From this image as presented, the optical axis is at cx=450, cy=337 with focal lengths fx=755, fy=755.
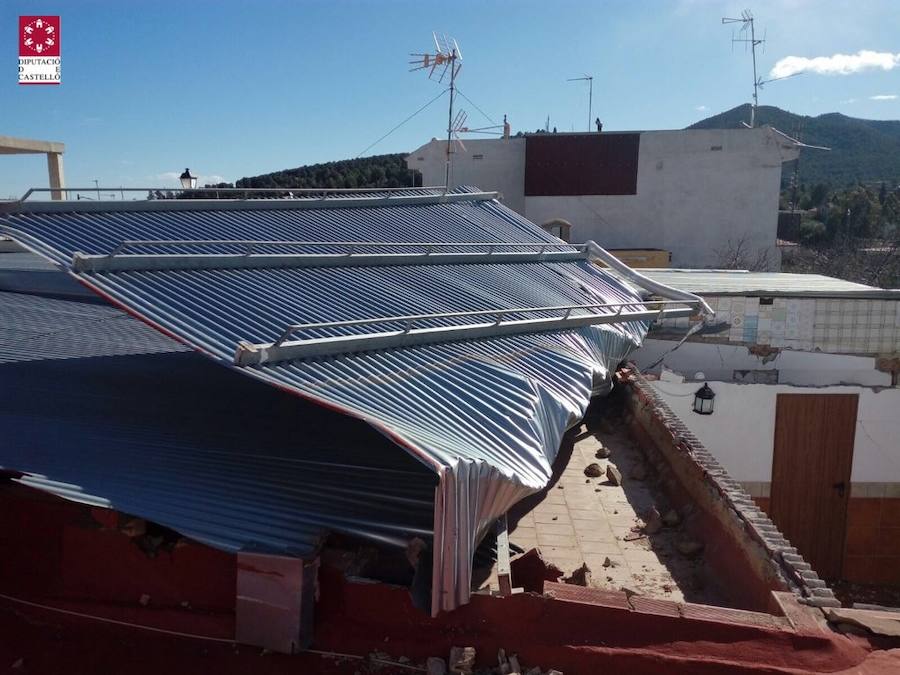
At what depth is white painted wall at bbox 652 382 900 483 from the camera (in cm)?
1566

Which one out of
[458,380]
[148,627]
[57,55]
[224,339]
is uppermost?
[57,55]

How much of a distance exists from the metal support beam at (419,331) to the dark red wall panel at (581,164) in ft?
89.3

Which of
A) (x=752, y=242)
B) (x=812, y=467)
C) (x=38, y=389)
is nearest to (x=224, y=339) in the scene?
(x=38, y=389)

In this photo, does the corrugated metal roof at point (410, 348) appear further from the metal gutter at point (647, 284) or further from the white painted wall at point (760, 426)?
the white painted wall at point (760, 426)

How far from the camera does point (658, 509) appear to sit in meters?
8.85

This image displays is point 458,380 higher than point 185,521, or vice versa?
point 458,380

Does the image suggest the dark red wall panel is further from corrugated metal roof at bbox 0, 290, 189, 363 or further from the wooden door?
corrugated metal roof at bbox 0, 290, 189, 363

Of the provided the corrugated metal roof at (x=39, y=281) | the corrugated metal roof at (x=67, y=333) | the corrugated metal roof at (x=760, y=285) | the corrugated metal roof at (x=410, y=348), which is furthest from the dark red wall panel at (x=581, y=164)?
the corrugated metal roof at (x=410, y=348)

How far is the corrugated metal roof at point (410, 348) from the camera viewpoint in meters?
5.18

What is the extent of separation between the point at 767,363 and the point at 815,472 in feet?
8.40

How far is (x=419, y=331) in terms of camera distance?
23.4ft

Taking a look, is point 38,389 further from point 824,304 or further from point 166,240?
point 824,304

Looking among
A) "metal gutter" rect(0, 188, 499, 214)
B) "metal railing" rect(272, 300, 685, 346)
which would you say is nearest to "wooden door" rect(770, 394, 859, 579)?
"metal railing" rect(272, 300, 685, 346)

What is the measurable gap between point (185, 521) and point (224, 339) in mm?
1371
